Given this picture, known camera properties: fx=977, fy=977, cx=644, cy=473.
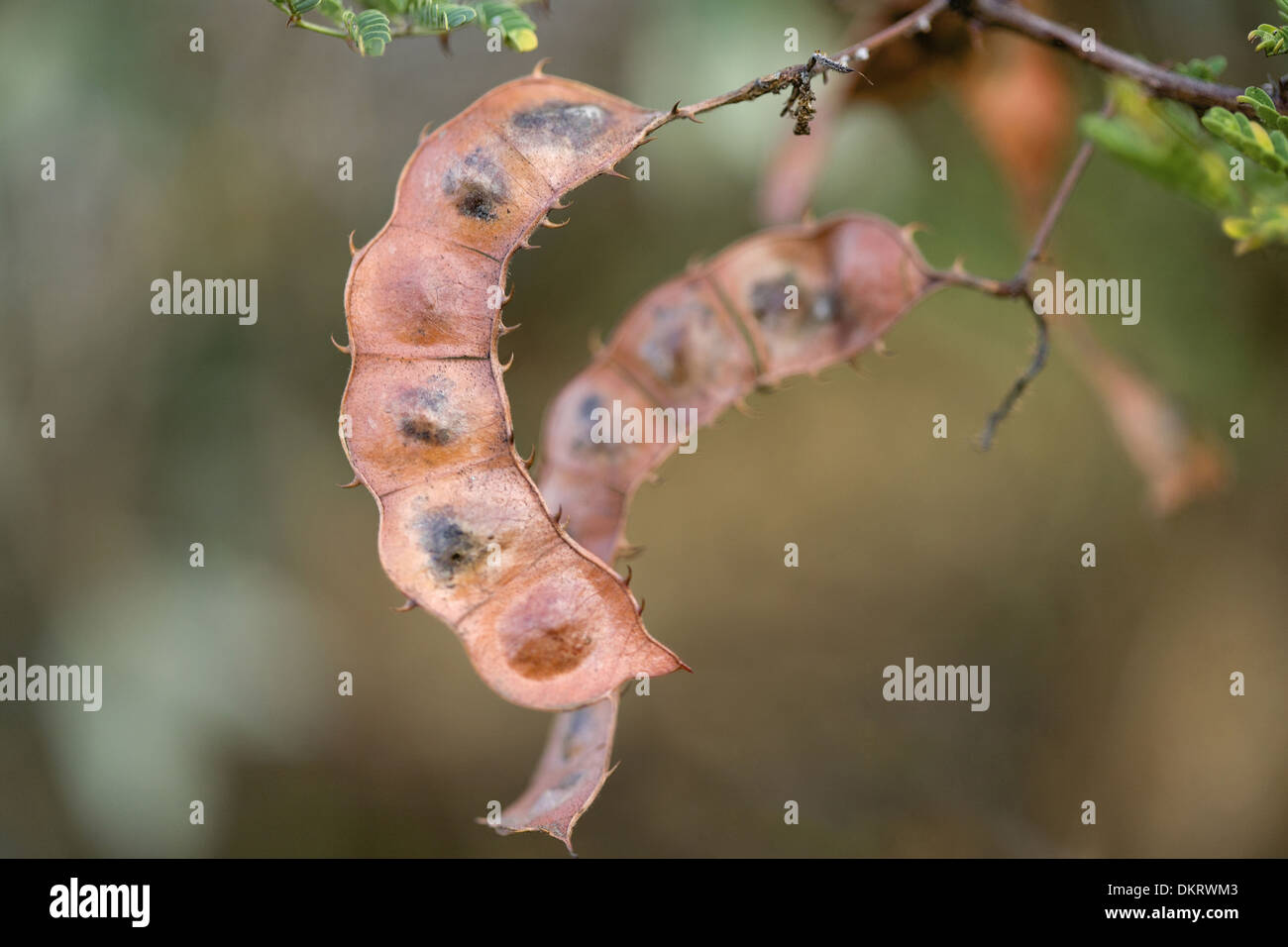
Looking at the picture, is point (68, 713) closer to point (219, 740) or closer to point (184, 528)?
point (219, 740)

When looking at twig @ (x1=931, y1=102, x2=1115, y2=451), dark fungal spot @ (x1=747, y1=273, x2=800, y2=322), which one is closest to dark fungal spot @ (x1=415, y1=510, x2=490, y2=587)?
dark fungal spot @ (x1=747, y1=273, x2=800, y2=322)

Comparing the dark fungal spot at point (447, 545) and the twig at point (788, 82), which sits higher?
the twig at point (788, 82)

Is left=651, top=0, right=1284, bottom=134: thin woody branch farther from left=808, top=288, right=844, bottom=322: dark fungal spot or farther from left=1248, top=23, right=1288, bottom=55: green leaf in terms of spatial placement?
left=808, top=288, right=844, bottom=322: dark fungal spot

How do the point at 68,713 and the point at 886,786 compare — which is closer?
the point at 68,713

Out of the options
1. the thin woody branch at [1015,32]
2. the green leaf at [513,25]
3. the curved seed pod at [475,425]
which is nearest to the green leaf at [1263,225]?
the thin woody branch at [1015,32]

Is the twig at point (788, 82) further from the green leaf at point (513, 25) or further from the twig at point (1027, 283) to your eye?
the twig at point (1027, 283)

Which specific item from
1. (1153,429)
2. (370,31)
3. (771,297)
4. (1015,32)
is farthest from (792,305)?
(1153,429)

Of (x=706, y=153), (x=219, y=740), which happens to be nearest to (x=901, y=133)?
(x=706, y=153)
